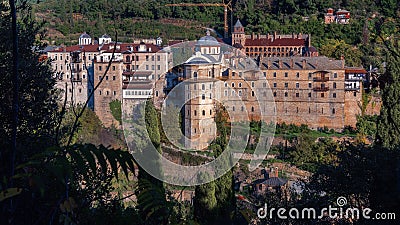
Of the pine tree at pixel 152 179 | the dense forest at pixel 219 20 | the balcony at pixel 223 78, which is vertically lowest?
the pine tree at pixel 152 179

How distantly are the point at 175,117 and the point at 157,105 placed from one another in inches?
49.1

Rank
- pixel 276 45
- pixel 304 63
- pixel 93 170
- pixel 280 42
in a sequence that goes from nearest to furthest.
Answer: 1. pixel 93 170
2. pixel 304 63
3. pixel 276 45
4. pixel 280 42

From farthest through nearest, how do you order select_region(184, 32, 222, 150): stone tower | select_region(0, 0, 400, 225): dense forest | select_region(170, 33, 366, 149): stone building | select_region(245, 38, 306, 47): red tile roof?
select_region(245, 38, 306, 47): red tile roof
select_region(170, 33, 366, 149): stone building
select_region(184, 32, 222, 150): stone tower
select_region(0, 0, 400, 225): dense forest

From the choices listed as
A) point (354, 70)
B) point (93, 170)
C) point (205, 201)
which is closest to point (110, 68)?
point (354, 70)

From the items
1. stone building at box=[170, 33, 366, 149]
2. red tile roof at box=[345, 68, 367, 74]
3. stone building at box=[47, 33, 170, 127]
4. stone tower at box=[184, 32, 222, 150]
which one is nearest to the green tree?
stone tower at box=[184, 32, 222, 150]

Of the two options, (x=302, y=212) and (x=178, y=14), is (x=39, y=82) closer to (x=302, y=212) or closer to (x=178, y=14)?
(x=302, y=212)

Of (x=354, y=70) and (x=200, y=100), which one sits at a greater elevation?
(x=354, y=70)

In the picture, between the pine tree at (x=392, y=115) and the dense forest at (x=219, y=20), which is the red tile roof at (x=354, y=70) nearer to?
the dense forest at (x=219, y=20)

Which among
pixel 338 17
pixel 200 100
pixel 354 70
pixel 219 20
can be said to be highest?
pixel 219 20

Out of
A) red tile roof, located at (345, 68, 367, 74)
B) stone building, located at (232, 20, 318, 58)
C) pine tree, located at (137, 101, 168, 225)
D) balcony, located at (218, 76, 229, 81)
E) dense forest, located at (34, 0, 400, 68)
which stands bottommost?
pine tree, located at (137, 101, 168, 225)

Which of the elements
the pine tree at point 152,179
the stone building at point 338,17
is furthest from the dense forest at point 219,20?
the pine tree at point 152,179

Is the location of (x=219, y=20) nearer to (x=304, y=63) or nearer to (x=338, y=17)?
(x=338, y=17)

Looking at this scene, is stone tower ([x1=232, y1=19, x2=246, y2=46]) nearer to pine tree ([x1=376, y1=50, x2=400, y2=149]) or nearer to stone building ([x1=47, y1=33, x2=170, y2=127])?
stone building ([x1=47, y1=33, x2=170, y2=127])

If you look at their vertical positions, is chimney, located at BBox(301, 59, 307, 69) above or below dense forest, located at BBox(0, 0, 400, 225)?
above
